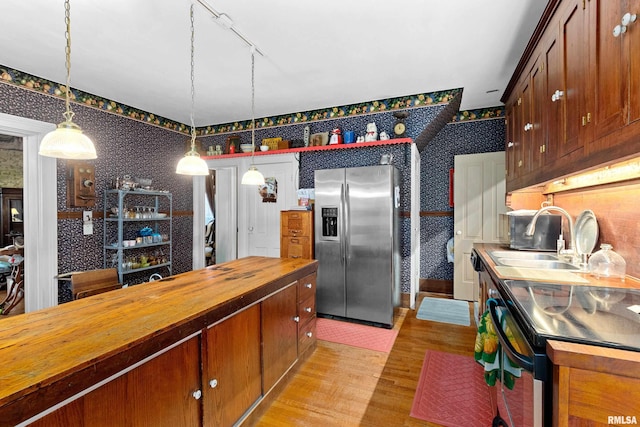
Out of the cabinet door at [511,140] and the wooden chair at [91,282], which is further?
the cabinet door at [511,140]

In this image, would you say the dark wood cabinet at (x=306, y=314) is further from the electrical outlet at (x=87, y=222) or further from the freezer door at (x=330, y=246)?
the electrical outlet at (x=87, y=222)

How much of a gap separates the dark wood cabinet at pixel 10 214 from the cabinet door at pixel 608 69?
8.63 meters

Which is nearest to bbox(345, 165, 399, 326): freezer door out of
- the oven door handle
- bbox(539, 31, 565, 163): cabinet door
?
bbox(539, 31, 565, 163): cabinet door

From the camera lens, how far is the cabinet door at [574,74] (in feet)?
4.76

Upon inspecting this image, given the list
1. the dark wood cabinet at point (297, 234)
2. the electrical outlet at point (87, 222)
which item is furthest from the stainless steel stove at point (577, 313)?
the electrical outlet at point (87, 222)

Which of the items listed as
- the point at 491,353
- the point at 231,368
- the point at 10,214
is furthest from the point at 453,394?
the point at 10,214

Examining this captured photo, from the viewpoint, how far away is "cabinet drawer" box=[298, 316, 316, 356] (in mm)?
2508

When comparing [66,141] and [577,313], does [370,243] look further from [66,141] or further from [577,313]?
[66,141]

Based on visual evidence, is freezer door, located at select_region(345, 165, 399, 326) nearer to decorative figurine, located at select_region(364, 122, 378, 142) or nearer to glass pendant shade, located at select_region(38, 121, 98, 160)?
decorative figurine, located at select_region(364, 122, 378, 142)

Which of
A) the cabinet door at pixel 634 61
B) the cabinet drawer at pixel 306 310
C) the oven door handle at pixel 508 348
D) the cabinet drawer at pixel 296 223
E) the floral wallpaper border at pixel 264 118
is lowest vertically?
the cabinet drawer at pixel 306 310

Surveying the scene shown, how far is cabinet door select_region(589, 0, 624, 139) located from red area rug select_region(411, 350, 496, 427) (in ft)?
5.56

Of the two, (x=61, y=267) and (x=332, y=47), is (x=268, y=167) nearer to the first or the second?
(x=332, y=47)

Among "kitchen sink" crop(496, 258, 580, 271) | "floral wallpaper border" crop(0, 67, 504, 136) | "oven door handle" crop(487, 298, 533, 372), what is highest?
"floral wallpaper border" crop(0, 67, 504, 136)

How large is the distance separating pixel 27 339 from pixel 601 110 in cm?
249
